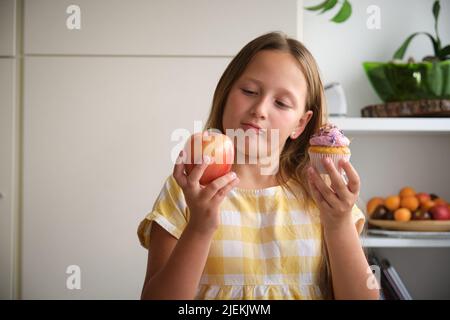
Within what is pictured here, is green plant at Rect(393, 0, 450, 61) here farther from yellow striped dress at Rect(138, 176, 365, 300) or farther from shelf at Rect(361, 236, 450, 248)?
yellow striped dress at Rect(138, 176, 365, 300)

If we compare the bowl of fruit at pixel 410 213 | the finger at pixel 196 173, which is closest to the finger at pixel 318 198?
the finger at pixel 196 173

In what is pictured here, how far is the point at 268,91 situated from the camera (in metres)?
0.92

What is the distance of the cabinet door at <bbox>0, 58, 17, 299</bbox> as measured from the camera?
5.45 ft

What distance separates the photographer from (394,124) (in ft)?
5.60

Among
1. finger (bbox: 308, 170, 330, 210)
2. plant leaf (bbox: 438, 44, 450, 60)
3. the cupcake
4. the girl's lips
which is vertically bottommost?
finger (bbox: 308, 170, 330, 210)

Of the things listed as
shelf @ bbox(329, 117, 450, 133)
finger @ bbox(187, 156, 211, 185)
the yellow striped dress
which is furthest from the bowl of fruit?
finger @ bbox(187, 156, 211, 185)

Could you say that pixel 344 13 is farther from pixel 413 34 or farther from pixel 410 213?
pixel 410 213

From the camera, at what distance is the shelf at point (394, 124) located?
170 cm

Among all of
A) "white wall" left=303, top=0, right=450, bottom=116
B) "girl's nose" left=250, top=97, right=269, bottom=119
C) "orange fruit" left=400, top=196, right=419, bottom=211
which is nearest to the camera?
"girl's nose" left=250, top=97, right=269, bottom=119

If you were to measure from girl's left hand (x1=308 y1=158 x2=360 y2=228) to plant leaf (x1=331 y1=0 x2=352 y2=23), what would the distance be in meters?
1.26

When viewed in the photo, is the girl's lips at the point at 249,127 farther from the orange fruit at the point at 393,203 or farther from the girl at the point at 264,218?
the orange fruit at the point at 393,203

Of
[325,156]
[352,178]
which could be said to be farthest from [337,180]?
[325,156]
